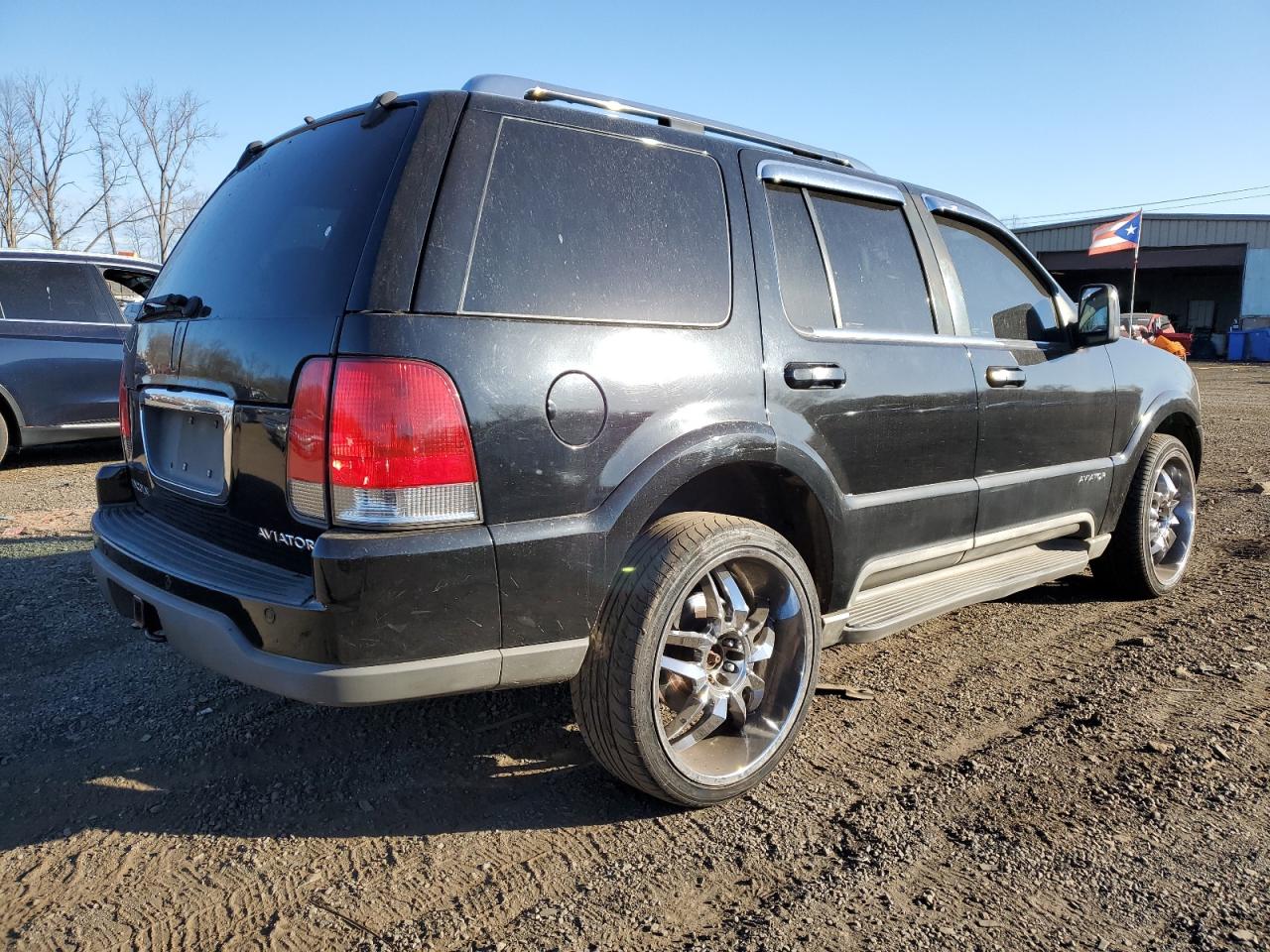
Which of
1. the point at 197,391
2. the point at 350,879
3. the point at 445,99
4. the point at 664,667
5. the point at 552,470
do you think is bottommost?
the point at 350,879

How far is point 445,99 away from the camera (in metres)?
2.36

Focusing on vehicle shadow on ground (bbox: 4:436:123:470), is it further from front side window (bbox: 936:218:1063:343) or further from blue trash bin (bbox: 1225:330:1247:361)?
blue trash bin (bbox: 1225:330:1247:361)

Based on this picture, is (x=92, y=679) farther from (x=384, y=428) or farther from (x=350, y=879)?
(x=384, y=428)

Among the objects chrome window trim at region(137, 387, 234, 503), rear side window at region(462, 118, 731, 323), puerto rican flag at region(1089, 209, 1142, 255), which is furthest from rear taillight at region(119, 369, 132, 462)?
puerto rican flag at region(1089, 209, 1142, 255)

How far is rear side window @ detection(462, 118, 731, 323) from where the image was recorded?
2.30 meters

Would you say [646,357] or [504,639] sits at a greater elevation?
[646,357]

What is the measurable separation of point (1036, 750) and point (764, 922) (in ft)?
4.35

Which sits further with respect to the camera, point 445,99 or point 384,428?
point 445,99

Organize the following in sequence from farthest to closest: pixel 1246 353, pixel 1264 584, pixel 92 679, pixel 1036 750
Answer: pixel 1246 353 < pixel 1264 584 < pixel 92 679 < pixel 1036 750

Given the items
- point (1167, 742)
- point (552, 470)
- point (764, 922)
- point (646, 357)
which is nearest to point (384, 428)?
point (552, 470)

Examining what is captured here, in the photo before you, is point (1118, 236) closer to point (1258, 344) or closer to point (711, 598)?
point (1258, 344)

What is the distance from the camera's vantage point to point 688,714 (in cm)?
263

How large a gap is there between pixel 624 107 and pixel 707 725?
1860 mm

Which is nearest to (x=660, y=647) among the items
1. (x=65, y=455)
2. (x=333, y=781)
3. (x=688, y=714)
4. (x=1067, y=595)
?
(x=688, y=714)
